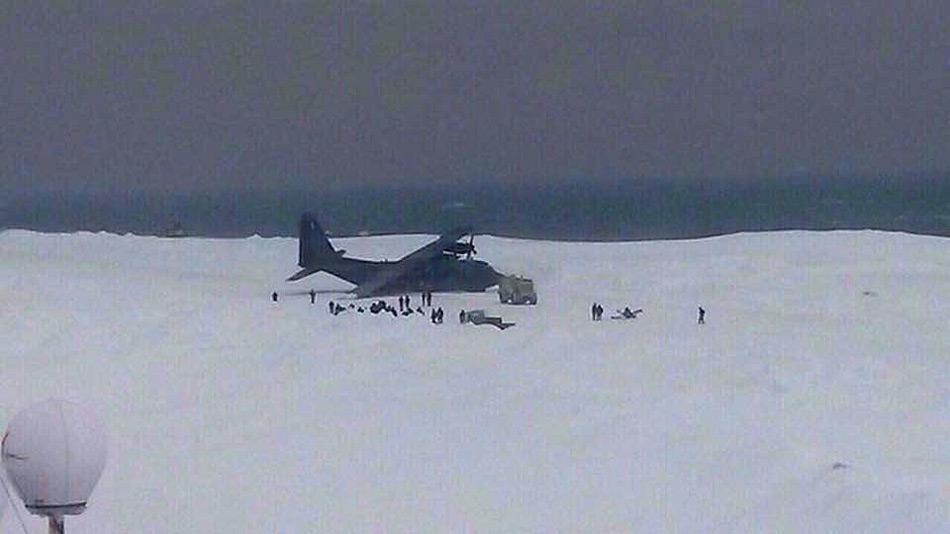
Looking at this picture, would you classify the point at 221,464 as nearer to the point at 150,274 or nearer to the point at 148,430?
the point at 148,430

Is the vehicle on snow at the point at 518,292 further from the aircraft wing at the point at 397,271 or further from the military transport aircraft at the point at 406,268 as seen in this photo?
the aircraft wing at the point at 397,271

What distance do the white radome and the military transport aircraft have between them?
85.0 ft

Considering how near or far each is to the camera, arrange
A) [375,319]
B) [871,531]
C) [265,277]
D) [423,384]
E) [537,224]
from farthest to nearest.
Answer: [537,224] < [265,277] < [375,319] < [423,384] < [871,531]

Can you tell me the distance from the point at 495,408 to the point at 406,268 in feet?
51.4

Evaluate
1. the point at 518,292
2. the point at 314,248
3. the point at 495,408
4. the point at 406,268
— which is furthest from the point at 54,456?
the point at 314,248

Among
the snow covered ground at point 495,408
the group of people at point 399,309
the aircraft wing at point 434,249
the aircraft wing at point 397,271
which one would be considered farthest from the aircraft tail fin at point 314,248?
the snow covered ground at point 495,408

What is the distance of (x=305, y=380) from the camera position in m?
23.1

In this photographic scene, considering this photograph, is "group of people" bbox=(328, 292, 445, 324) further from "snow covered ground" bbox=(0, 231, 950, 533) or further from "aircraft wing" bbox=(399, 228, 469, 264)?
"aircraft wing" bbox=(399, 228, 469, 264)

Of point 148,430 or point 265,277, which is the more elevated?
point 265,277

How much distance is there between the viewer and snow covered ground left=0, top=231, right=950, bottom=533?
54.2ft

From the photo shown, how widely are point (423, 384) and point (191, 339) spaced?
231 inches

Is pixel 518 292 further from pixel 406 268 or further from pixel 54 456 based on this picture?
pixel 54 456

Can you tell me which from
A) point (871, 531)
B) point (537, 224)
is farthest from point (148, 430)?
point (537, 224)

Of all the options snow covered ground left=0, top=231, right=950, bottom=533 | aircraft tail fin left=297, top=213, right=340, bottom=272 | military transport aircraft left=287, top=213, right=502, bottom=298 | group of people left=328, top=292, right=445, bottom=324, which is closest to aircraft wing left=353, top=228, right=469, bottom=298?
military transport aircraft left=287, top=213, right=502, bottom=298
